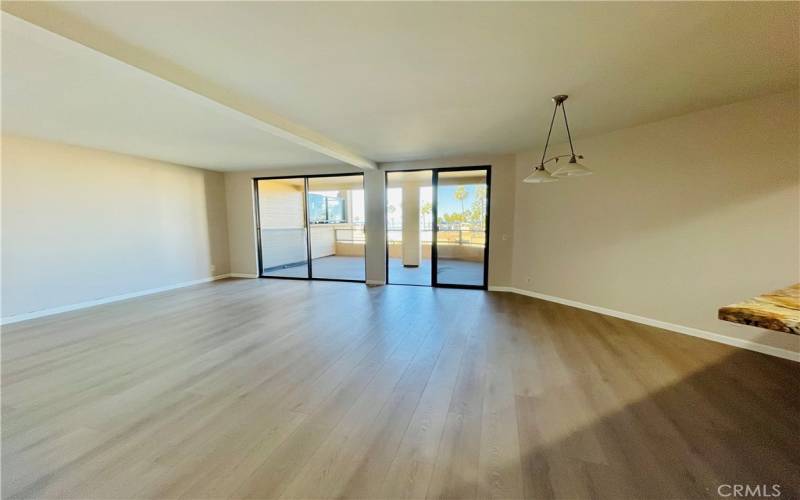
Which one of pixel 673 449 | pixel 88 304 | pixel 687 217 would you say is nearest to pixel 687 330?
pixel 687 217

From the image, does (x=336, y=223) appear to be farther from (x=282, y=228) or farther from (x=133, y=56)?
(x=133, y=56)

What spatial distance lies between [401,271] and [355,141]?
403cm

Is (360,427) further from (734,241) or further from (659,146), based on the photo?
(659,146)

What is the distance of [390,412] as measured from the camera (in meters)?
2.04

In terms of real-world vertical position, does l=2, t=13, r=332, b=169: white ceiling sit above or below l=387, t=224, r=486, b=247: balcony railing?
above

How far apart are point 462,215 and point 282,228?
5.46 metres

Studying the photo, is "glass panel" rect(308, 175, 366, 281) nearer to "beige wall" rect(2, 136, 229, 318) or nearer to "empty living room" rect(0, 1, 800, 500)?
"beige wall" rect(2, 136, 229, 318)

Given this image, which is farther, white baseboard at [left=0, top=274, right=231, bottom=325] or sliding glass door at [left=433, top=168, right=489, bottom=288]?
sliding glass door at [left=433, top=168, right=489, bottom=288]

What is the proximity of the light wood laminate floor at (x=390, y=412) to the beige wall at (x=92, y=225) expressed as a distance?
1.08m

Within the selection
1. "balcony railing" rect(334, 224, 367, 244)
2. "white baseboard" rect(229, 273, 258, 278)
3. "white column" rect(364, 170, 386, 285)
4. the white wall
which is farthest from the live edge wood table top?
"balcony railing" rect(334, 224, 367, 244)

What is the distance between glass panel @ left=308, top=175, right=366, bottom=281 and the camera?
936cm

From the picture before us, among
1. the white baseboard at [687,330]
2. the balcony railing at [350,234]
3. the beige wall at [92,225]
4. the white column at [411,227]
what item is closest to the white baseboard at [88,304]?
the beige wall at [92,225]

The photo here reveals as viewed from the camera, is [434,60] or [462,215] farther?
[462,215]

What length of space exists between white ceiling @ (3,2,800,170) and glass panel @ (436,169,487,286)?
7.29 feet
